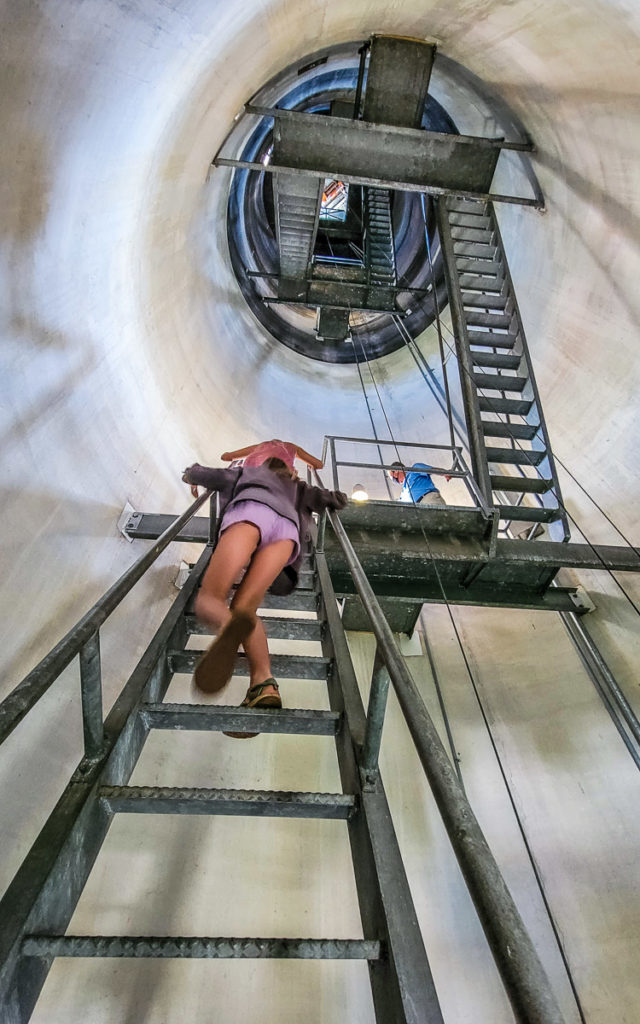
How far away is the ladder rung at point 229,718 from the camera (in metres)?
1.74

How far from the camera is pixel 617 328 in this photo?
3877 mm

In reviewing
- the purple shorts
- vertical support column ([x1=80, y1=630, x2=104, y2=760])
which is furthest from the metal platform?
vertical support column ([x1=80, y1=630, x2=104, y2=760])

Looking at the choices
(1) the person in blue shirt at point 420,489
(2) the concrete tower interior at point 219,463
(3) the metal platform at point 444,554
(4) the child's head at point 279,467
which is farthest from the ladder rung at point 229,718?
(1) the person in blue shirt at point 420,489

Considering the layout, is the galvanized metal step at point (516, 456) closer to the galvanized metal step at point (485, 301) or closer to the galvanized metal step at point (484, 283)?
the galvanized metal step at point (485, 301)

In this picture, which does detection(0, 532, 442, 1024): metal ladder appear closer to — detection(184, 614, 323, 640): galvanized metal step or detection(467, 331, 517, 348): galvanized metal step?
detection(184, 614, 323, 640): galvanized metal step

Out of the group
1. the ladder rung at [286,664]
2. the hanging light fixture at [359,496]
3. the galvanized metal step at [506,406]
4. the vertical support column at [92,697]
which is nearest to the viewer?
the vertical support column at [92,697]

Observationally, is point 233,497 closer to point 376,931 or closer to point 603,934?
point 376,931

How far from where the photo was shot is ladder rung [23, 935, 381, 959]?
40.7 inches

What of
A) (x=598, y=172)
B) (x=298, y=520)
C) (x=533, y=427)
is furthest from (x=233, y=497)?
(x=598, y=172)

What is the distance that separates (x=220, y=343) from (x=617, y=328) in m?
3.57

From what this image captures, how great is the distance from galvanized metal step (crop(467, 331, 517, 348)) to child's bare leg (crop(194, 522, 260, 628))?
3428 millimetres

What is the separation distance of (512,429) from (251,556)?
9.25ft

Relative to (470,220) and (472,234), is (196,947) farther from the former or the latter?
(470,220)

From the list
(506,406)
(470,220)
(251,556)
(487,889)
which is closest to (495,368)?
(506,406)
